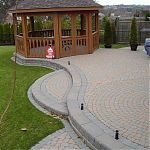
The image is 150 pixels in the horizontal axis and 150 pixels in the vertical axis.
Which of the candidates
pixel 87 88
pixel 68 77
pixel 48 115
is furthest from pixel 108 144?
Answer: pixel 68 77

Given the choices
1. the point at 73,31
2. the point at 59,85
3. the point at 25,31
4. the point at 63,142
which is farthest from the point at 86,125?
the point at 25,31

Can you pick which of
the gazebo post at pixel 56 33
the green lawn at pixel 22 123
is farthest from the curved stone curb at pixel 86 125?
the gazebo post at pixel 56 33

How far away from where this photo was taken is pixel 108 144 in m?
4.98

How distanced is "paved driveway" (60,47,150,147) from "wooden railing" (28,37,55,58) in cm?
135

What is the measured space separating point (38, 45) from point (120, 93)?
26.7ft

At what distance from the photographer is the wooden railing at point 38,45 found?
14.3 metres

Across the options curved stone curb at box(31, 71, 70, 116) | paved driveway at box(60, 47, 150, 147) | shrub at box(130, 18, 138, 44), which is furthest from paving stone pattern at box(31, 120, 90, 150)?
shrub at box(130, 18, 138, 44)

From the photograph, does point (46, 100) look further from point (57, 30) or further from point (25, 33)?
point (25, 33)

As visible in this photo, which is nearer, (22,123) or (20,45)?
(22,123)

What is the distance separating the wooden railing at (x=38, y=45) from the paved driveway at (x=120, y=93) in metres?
1.35

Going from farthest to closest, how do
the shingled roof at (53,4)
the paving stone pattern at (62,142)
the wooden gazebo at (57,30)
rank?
the wooden gazebo at (57,30) → the shingled roof at (53,4) → the paving stone pattern at (62,142)

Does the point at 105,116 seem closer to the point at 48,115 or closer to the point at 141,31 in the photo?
the point at 48,115

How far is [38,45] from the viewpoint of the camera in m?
15.0

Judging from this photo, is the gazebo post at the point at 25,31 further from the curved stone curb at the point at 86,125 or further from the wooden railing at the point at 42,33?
the curved stone curb at the point at 86,125
